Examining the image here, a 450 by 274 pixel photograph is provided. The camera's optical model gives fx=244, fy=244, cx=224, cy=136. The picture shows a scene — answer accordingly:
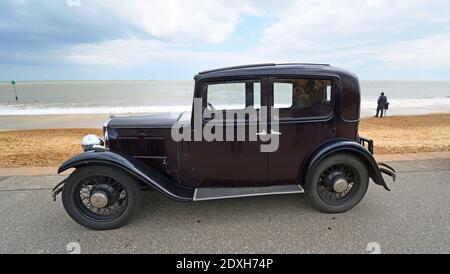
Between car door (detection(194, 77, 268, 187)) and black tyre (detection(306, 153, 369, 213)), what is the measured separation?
624 mm

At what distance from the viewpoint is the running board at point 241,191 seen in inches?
111

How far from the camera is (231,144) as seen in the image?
2.88 m

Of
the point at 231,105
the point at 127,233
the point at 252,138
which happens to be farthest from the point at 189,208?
the point at 231,105

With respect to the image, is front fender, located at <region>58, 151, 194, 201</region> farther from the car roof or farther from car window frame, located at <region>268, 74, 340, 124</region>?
car window frame, located at <region>268, 74, 340, 124</region>

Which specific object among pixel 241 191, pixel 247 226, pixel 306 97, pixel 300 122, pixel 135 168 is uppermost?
pixel 306 97

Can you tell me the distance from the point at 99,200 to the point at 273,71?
7.91ft

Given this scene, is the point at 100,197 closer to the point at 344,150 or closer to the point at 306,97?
the point at 306,97

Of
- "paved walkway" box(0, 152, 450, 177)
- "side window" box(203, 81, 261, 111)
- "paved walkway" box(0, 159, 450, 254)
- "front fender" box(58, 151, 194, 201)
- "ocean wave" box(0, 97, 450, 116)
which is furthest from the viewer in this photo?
"ocean wave" box(0, 97, 450, 116)

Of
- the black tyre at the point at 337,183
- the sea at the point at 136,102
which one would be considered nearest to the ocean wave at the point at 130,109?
the sea at the point at 136,102

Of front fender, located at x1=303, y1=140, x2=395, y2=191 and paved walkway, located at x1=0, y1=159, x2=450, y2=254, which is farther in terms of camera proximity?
front fender, located at x1=303, y1=140, x2=395, y2=191

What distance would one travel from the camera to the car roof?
278 cm

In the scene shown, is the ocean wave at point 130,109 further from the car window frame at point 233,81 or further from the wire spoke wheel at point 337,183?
the wire spoke wheel at point 337,183

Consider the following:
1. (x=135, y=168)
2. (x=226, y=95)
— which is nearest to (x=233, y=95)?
(x=226, y=95)

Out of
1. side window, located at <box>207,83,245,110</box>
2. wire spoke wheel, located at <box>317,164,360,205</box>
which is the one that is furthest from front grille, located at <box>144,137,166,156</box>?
wire spoke wheel, located at <box>317,164,360,205</box>
